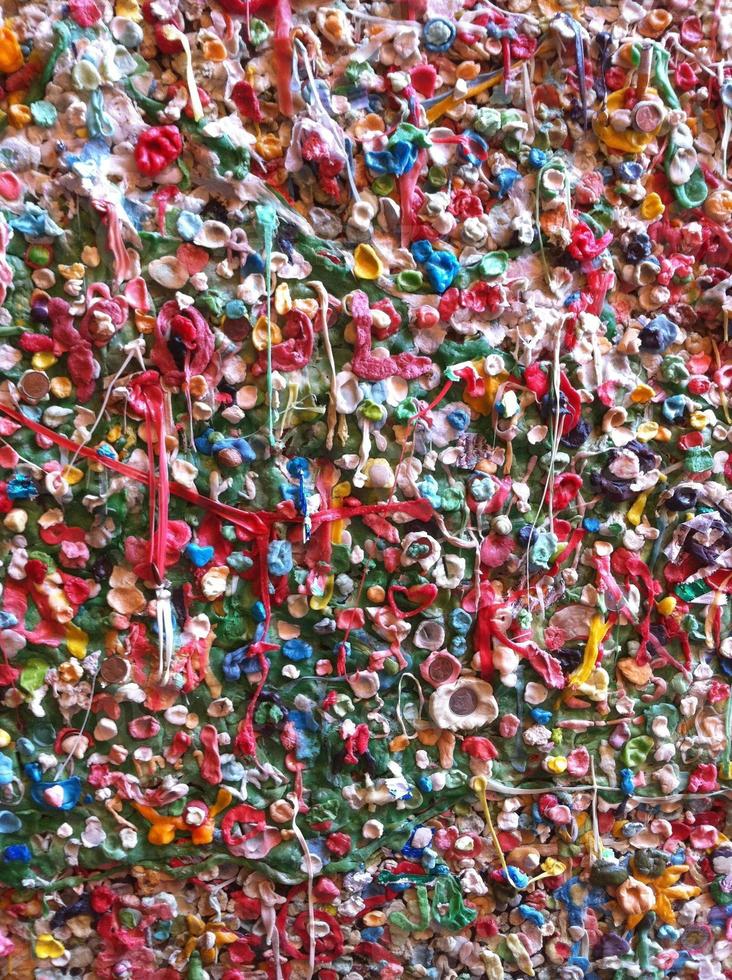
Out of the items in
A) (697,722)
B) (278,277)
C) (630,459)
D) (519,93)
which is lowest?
(697,722)

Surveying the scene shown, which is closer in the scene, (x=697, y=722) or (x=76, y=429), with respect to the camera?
(x=76, y=429)

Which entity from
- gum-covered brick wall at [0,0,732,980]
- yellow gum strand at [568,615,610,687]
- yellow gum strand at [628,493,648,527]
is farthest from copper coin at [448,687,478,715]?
yellow gum strand at [628,493,648,527]

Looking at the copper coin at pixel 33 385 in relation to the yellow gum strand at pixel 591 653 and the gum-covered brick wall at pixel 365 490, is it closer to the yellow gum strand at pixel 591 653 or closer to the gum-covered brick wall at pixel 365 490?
the gum-covered brick wall at pixel 365 490

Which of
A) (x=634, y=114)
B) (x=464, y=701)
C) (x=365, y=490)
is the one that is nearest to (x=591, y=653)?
(x=464, y=701)

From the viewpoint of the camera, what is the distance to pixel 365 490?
878mm

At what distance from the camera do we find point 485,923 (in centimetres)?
92

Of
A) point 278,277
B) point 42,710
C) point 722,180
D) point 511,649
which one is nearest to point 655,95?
point 722,180

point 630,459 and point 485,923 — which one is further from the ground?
point 630,459

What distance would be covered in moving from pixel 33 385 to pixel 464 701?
1.87 ft

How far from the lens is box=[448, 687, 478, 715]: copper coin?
0.90 m

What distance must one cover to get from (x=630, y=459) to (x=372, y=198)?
0.41 metres

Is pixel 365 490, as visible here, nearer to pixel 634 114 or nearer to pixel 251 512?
pixel 251 512

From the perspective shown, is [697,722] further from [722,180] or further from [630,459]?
[722,180]

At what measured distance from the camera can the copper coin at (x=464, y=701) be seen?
2.96ft
